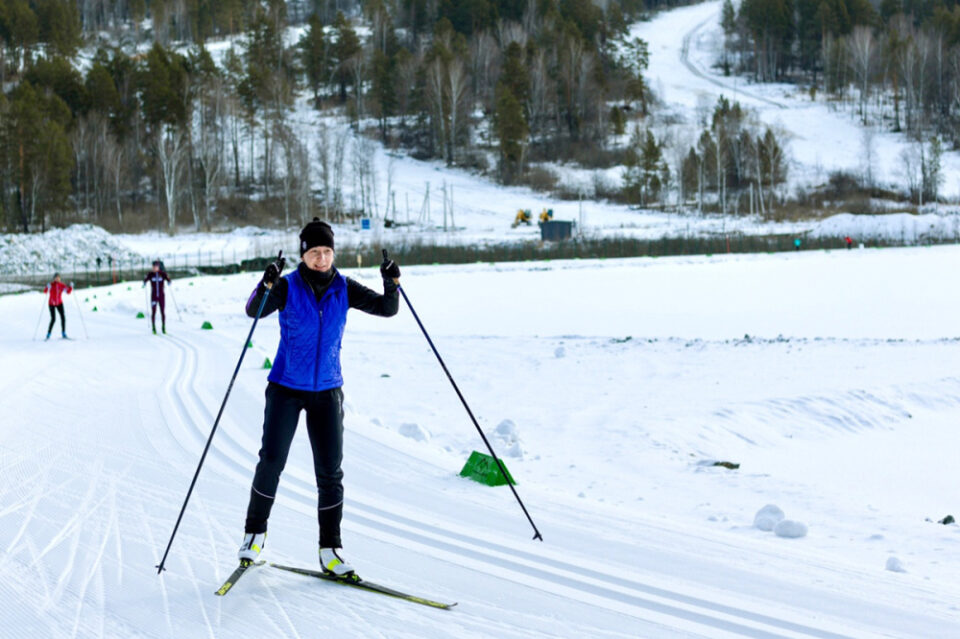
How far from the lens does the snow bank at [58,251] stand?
3662 centimetres

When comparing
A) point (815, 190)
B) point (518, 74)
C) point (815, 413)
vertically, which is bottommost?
point (815, 413)

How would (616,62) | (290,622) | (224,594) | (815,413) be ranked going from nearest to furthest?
(290,622) < (224,594) < (815,413) < (616,62)

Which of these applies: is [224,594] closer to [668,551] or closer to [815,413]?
[668,551]

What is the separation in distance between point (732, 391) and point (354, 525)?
6518 mm

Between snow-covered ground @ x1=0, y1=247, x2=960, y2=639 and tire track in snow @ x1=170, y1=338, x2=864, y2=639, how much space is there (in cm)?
2

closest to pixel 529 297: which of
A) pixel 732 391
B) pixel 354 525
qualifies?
pixel 732 391

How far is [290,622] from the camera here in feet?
11.7

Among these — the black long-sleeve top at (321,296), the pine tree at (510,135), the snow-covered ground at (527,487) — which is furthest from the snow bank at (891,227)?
the black long-sleeve top at (321,296)

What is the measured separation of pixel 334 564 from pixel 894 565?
2809 mm

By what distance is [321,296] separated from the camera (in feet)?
12.7

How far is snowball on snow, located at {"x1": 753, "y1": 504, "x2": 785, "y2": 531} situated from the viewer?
497 cm

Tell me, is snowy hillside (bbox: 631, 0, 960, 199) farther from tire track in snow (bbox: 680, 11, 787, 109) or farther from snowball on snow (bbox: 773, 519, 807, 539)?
snowball on snow (bbox: 773, 519, 807, 539)

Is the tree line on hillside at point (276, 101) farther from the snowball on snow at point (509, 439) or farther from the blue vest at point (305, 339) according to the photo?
the blue vest at point (305, 339)

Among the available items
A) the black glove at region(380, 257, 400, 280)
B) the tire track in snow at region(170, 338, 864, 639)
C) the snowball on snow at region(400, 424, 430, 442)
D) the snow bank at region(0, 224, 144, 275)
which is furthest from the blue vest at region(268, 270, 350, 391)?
the snow bank at region(0, 224, 144, 275)
